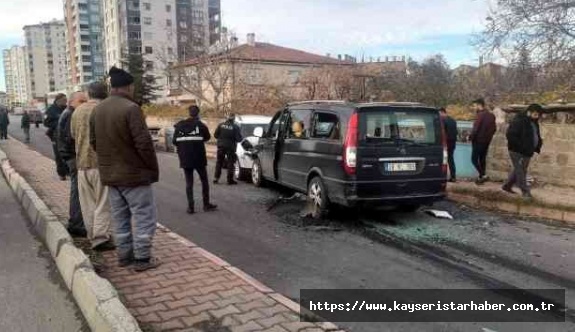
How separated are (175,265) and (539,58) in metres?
10.8

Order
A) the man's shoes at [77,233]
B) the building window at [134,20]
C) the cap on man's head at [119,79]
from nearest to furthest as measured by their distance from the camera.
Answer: the cap on man's head at [119,79]
the man's shoes at [77,233]
the building window at [134,20]

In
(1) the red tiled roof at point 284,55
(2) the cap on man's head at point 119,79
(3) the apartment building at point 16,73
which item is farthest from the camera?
(3) the apartment building at point 16,73

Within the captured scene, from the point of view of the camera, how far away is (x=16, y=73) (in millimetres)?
155125

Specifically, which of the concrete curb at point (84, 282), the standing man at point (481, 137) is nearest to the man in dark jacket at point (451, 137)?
the standing man at point (481, 137)

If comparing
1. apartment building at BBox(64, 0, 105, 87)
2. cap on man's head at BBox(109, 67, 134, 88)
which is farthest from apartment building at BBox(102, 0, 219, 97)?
cap on man's head at BBox(109, 67, 134, 88)

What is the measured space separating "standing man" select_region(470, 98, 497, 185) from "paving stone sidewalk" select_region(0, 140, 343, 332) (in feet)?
22.2

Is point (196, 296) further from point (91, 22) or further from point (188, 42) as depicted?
point (91, 22)

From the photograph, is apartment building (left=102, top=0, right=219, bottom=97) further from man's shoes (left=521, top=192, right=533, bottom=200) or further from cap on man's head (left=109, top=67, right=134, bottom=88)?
cap on man's head (left=109, top=67, right=134, bottom=88)

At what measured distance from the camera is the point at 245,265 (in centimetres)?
557

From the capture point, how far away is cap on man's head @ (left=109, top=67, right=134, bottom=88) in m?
4.76

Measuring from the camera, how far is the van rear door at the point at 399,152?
7.13 metres

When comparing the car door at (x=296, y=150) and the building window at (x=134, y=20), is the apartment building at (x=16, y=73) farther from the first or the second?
the car door at (x=296, y=150)

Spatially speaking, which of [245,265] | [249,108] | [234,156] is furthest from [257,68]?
[245,265]

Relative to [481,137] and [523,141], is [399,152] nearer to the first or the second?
[523,141]
